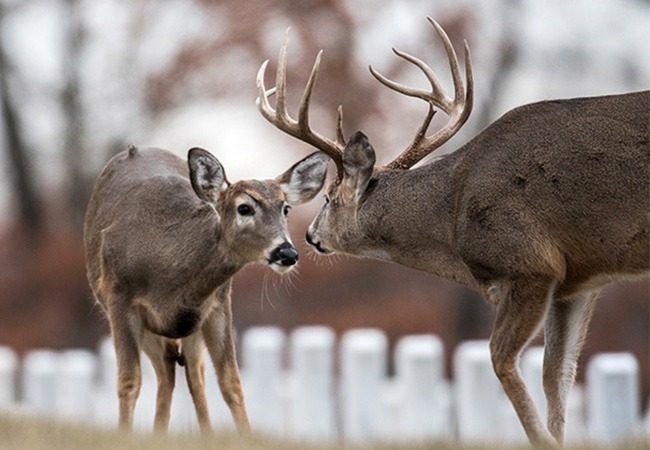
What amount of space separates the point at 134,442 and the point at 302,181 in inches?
109

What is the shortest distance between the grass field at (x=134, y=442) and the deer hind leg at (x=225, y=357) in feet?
5.47

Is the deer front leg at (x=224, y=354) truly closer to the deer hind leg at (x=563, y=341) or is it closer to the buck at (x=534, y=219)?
the buck at (x=534, y=219)

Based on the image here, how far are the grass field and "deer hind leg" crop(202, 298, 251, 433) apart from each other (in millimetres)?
1667

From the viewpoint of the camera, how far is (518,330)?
8781 millimetres

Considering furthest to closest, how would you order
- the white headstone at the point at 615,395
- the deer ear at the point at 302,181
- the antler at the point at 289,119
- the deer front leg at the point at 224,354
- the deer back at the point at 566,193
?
1. the white headstone at the point at 615,395
2. the antler at the point at 289,119
3. the deer ear at the point at 302,181
4. the deer front leg at the point at 224,354
5. the deer back at the point at 566,193

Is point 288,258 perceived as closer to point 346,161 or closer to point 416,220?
point 416,220

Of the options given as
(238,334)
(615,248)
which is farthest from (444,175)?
(238,334)

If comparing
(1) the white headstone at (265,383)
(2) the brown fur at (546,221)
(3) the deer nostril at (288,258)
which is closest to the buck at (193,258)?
(3) the deer nostril at (288,258)

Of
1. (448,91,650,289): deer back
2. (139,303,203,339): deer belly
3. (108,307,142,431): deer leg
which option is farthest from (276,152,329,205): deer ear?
(108,307,142,431): deer leg

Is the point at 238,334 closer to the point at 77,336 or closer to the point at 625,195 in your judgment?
the point at 77,336

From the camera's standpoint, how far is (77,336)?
19766 millimetres

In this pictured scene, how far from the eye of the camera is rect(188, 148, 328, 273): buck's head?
360 inches

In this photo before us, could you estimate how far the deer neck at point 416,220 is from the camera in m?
9.34

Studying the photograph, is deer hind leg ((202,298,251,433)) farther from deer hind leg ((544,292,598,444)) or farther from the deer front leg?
deer hind leg ((544,292,598,444))
